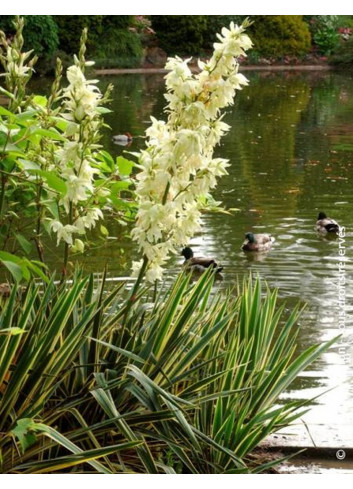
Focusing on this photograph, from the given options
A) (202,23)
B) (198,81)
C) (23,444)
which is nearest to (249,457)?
(23,444)

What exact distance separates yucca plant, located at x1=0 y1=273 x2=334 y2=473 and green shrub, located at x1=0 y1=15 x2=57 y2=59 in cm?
2482

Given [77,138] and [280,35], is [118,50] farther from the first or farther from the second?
[77,138]

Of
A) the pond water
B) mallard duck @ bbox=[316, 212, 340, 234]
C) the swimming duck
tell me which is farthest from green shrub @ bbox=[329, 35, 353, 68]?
mallard duck @ bbox=[316, 212, 340, 234]

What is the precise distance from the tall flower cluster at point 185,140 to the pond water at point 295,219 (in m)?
1.25

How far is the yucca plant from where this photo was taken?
4035mm

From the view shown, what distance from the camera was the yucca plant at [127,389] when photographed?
4.04 metres

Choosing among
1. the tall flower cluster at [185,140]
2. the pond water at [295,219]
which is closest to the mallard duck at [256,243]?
the pond water at [295,219]

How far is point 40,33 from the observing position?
101 ft

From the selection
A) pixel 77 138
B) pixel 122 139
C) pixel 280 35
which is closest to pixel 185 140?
pixel 77 138

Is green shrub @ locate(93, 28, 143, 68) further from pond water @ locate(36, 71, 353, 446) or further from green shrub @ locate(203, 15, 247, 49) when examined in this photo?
pond water @ locate(36, 71, 353, 446)

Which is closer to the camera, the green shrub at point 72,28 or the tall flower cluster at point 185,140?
the tall flower cluster at point 185,140

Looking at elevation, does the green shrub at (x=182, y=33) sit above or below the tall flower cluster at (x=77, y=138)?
above

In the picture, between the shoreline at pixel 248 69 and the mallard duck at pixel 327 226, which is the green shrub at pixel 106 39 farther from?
the mallard duck at pixel 327 226

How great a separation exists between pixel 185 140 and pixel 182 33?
38.1 m
